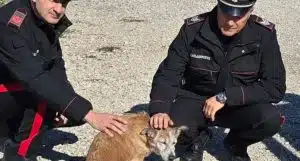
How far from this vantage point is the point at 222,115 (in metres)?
4.72

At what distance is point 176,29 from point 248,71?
5.78 meters

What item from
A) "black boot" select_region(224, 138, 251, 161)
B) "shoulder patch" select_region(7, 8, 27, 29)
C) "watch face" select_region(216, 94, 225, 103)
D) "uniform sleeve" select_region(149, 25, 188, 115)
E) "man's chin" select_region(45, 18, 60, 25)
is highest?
"shoulder patch" select_region(7, 8, 27, 29)

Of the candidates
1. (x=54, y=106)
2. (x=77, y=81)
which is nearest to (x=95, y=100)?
(x=77, y=81)

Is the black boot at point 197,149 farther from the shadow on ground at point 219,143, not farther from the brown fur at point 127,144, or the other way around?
the brown fur at point 127,144

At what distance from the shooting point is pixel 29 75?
3.71 meters

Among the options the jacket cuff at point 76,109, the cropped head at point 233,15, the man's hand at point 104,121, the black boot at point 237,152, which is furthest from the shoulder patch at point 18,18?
the black boot at point 237,152

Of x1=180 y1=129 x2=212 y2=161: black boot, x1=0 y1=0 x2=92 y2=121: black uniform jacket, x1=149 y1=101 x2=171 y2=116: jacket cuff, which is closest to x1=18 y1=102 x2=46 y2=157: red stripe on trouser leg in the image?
x1=0 y1=0 x2=92 y2=121: black uniform jacket

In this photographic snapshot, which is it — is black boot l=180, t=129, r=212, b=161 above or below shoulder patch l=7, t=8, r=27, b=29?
below

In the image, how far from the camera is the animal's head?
14.3 feet

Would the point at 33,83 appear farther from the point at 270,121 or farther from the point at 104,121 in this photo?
the point at 270,121

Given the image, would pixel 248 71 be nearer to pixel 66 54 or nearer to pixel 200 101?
pixel 200 101

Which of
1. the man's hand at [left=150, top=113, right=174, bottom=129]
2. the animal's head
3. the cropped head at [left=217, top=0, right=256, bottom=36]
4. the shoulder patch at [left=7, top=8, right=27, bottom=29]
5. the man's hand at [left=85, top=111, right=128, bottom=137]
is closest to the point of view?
the man's hand at [left=85, top=111, right=128, bottom=137]

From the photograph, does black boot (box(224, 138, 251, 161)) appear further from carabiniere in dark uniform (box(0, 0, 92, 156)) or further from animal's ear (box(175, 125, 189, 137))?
carabiniere in dark uniform (box(0, 0, 92, 156))

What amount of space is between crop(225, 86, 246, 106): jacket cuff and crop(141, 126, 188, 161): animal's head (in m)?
0.47
